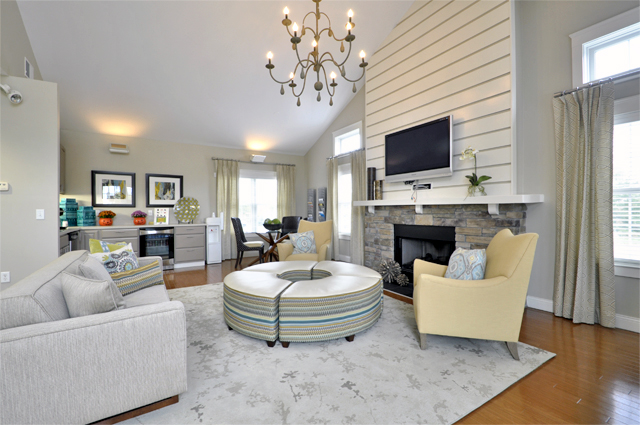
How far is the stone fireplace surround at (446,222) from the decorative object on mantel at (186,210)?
3666 millimetres

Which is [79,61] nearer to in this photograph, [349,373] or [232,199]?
[232,199]

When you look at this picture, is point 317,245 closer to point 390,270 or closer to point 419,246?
point 390,270

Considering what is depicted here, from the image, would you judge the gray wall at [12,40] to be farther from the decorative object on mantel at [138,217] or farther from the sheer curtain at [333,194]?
the sheer curtain at [333,194]

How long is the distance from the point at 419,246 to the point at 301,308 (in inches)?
112

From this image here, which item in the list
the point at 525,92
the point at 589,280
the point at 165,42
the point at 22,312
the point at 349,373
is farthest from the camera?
the point at 165,42

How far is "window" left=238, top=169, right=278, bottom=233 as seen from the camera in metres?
7.01

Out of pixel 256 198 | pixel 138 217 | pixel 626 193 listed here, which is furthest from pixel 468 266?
pixel 138 217

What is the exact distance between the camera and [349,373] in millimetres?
1944

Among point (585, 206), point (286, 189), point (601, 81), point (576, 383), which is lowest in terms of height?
point (576, 383)

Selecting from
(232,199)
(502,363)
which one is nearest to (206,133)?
(232,199)

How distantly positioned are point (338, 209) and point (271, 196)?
2010 millimetres

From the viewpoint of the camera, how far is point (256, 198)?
23.5ft

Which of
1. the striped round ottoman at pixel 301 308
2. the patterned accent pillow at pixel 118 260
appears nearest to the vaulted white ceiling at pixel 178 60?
the patterned accent pillow at pixel 118 260

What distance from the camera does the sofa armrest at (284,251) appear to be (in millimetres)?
4656
